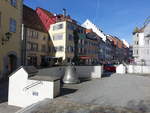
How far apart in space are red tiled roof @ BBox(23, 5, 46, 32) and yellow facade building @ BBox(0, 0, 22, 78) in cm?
1274

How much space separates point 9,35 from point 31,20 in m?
19.1

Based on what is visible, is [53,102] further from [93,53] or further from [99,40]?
[99,40]

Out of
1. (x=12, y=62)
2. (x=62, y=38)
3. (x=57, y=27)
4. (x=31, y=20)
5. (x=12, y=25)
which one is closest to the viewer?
(x=12, y=25)

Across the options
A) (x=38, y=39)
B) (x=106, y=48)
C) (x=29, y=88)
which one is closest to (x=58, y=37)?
(x=38, y=39)

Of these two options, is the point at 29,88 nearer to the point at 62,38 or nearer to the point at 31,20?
the point at 62,38

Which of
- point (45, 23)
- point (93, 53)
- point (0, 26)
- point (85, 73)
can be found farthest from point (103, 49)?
point (0, 26)

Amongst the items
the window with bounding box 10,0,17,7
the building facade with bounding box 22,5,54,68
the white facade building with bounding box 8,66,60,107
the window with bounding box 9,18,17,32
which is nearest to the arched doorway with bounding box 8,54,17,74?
the window with bounding box 9,18,17,32

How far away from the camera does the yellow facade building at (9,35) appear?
16719mm

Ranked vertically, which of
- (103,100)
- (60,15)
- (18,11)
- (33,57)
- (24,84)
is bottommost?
(103,100)

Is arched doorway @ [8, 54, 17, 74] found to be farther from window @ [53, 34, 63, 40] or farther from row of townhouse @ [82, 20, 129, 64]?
row of townhouse @ [82, 20, 129, 64]

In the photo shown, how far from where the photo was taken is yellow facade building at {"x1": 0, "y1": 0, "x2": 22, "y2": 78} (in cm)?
1672

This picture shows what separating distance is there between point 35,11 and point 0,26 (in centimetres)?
2562

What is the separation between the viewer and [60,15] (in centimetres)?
4338

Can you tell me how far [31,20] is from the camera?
115 ft
